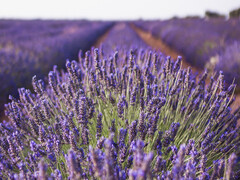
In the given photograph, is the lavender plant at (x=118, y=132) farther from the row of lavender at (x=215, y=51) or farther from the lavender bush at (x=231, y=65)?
the lavender bush at (x=231, y=65)

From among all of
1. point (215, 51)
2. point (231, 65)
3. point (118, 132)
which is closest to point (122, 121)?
point (118, 132)

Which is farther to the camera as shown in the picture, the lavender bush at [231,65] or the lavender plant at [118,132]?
the lavender bush at [231,65]

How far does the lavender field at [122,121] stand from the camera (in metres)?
0.93

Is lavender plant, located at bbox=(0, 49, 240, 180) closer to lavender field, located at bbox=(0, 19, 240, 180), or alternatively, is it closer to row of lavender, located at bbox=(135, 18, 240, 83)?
lavender field, located at bbox=(0, 19, 240, 180)

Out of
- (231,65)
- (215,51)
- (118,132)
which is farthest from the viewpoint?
(215,51)

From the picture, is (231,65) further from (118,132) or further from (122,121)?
(118,132)

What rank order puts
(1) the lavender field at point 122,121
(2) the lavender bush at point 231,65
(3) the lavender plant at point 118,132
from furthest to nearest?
(2) the lavender bush at point 231,65, (3) the lavender plant at point 118,132, (1) the lavender field at point 122,121

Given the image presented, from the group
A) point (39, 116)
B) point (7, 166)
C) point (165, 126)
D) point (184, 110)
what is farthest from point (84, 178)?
point (184, 110)

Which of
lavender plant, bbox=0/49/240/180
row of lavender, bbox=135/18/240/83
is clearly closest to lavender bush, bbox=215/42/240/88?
row of lavender, bbox=135/18/240/83

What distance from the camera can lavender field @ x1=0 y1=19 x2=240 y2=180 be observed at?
3.05 feet

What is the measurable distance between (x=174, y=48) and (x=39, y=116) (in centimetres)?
691

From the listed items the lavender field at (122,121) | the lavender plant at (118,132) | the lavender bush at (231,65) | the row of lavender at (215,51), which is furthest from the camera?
the row of lavender at (215,51)

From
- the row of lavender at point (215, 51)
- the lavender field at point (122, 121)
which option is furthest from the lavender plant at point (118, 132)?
the row of lavender at point (215, 51)

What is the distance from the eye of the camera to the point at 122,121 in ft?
5.28
